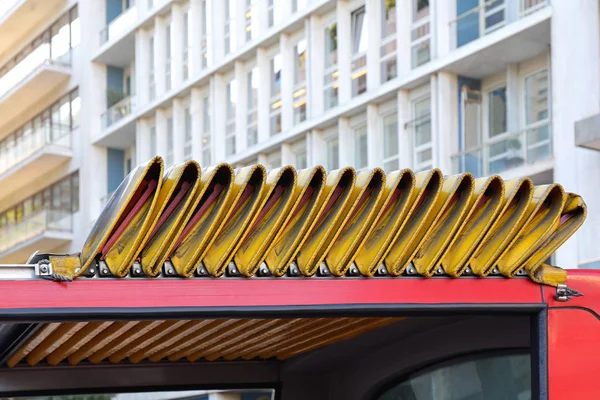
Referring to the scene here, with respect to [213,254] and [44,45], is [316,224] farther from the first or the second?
[44,45]

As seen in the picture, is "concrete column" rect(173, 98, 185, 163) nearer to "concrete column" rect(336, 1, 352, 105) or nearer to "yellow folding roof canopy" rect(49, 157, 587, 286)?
"concrete column" rect(336, 1, 352, 105)

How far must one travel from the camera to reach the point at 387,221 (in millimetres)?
5742

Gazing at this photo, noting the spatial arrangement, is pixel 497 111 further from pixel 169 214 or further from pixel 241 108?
pixel 169 214

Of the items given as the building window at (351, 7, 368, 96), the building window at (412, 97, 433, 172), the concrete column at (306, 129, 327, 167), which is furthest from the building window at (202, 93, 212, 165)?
the building window at (412, 97, 433, 172)

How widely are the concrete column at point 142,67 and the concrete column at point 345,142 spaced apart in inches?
431

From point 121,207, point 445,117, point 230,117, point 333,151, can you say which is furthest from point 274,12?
point 121,207

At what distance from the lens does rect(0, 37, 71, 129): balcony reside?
43031 millimetres

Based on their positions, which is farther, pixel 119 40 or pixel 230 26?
pixel 119 40

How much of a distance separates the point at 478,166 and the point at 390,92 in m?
3.21

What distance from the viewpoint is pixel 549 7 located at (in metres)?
22.5

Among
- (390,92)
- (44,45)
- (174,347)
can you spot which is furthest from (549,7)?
(44,45)

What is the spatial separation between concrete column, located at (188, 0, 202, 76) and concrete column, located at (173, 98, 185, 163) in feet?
4.08

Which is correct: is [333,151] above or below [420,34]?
below

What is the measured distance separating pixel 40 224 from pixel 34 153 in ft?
8.73
